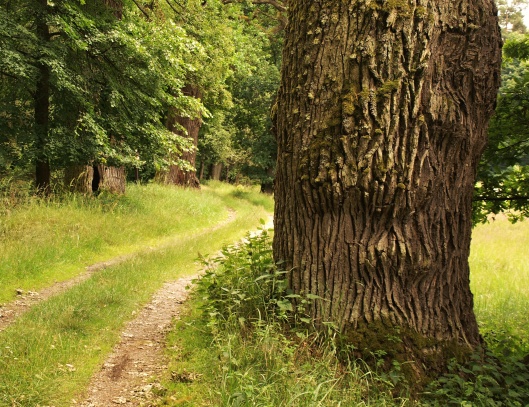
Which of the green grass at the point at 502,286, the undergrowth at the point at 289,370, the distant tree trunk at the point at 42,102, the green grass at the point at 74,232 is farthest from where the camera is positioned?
the distant tree trunk at the point at 42,102

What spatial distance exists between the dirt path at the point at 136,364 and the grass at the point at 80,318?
118 millimetres

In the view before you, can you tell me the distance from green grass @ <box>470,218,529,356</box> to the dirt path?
3.29m

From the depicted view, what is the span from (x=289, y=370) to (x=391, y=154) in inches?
72.0

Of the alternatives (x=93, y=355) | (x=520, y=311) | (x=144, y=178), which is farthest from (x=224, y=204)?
(x=93, y=355)

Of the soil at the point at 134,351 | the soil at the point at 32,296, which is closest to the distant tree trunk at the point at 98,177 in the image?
the soil at the point at 32,296

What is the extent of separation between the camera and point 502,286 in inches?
329

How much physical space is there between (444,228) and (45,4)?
29.3ft

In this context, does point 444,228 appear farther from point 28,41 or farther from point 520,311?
point 28,41

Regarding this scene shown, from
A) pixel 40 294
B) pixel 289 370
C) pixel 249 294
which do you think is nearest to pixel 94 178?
pixel 40 294

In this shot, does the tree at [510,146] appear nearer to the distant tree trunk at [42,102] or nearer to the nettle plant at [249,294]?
the nettle plant at [249,294]

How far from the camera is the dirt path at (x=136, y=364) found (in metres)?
3.61

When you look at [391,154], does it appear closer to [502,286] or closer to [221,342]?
[221,342]

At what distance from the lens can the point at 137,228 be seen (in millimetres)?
10664

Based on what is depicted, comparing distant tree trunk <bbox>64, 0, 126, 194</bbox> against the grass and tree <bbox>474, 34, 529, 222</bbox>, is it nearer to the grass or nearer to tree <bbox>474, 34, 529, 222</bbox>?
the grass
